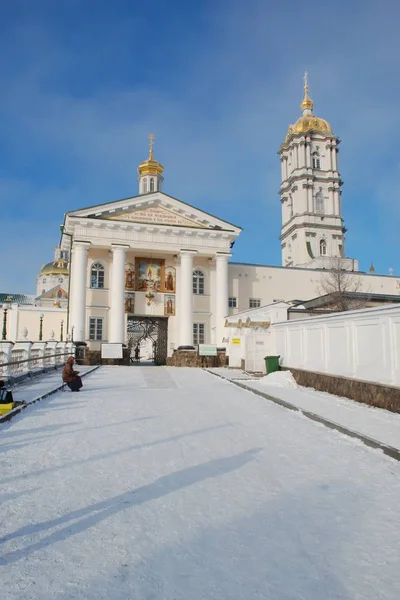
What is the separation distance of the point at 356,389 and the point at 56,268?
9128 cm

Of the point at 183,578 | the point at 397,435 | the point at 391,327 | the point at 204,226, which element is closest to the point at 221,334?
the point at 204,226

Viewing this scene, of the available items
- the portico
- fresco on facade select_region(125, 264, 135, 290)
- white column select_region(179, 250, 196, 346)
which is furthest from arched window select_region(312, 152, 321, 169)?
fresco on facade select_region(125, 264, 135, 290)

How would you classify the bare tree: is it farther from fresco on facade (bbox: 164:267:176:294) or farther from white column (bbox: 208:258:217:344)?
fresco on facade (bbox: 164:267:176:294)

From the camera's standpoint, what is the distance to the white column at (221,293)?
3528cm

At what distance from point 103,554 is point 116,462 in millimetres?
2545

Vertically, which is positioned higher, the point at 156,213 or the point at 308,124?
the point at 308,124

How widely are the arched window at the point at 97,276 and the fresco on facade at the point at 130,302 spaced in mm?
2282

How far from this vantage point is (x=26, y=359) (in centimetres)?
1609

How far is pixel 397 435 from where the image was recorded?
7.57 m

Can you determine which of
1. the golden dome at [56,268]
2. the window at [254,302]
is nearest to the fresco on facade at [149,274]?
the window at [254,302]

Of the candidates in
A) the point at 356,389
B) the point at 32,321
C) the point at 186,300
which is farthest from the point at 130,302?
the point at 356,389

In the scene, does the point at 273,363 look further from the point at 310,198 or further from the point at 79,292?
the point at 310,198

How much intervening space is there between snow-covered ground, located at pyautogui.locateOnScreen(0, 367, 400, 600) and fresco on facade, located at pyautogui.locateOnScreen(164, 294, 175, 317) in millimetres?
28076

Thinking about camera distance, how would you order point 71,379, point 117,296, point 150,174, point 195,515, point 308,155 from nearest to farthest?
1. point 195,515
2. point 71,379
3. point 117,296
4. point 150,174
5. point 308,155
